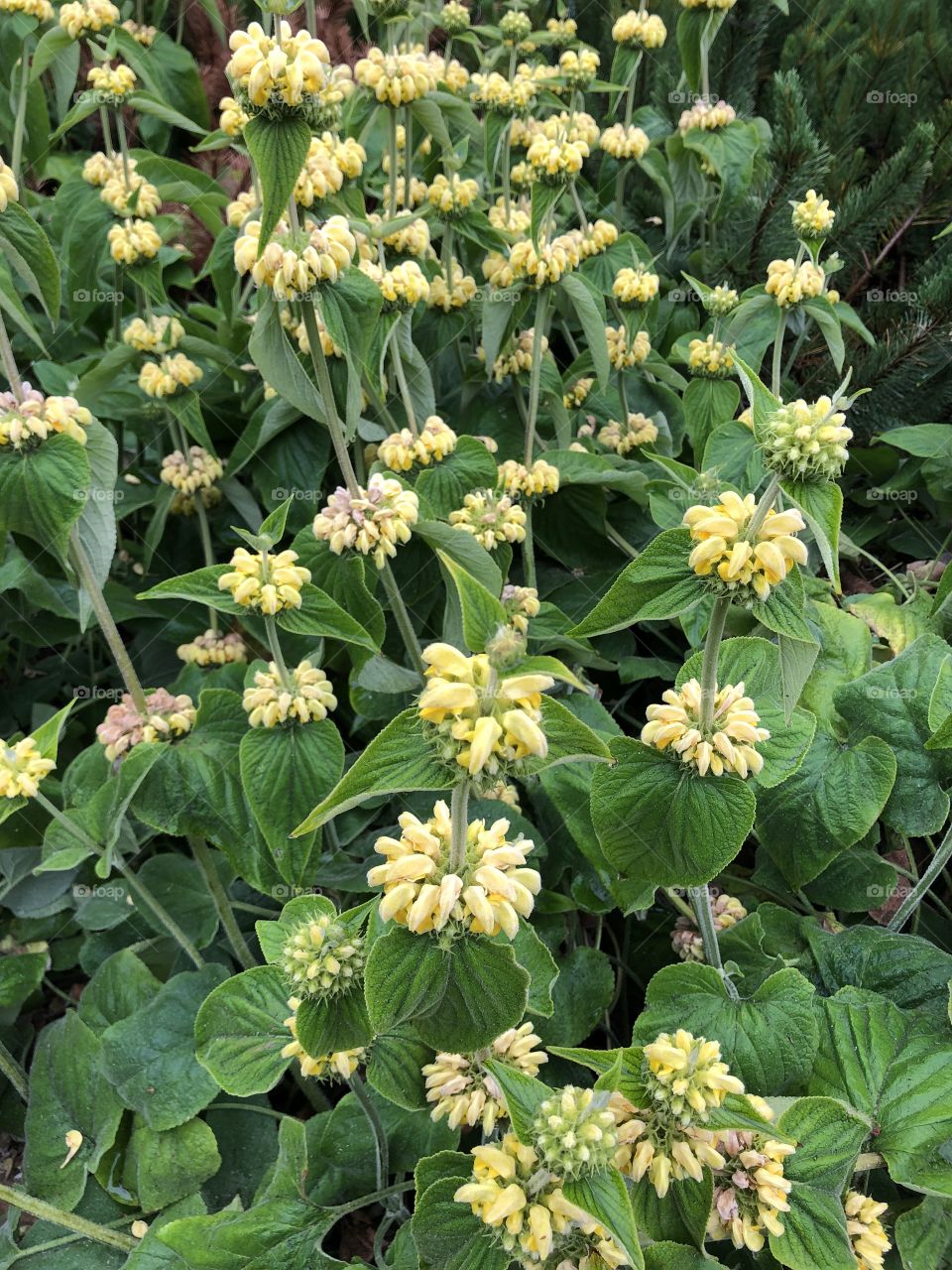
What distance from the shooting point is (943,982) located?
46.9 inches

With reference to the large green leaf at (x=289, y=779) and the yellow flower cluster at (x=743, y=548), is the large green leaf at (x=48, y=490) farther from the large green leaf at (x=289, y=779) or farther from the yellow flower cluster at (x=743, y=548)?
the yellow flower cluster at (x=743, y=548)

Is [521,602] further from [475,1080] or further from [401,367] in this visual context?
[475,1080]

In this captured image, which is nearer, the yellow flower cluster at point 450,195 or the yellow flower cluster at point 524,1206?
the yellow flower cluster at point 524,1206

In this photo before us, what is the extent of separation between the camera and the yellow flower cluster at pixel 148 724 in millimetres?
1311

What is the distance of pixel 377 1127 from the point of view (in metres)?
1.06

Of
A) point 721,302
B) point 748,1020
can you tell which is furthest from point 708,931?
point 721,302

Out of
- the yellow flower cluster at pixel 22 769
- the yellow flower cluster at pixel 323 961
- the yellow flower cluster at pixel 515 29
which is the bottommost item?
the yellow flower cluster at pixel 22 769

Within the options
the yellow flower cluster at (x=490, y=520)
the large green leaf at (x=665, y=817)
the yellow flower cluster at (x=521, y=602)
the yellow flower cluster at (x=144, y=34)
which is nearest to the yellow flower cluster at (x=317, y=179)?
the yellow flower cluster at (x=490, y=520)

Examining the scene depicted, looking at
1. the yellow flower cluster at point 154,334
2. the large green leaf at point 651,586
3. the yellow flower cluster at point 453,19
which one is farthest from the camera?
the yellow flower cluster at point 453,19

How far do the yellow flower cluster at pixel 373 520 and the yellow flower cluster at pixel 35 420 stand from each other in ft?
1.08

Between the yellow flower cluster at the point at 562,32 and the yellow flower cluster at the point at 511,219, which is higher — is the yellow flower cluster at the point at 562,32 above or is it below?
above

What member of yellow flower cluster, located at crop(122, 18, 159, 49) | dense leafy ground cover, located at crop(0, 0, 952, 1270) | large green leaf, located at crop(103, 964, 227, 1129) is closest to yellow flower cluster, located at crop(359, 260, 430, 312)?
dense leafy ground cover, located at crop(0, 0, 952, 1270)

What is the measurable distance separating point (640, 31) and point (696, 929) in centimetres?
187

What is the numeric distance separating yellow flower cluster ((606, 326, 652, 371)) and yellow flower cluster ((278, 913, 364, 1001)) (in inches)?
50.5
